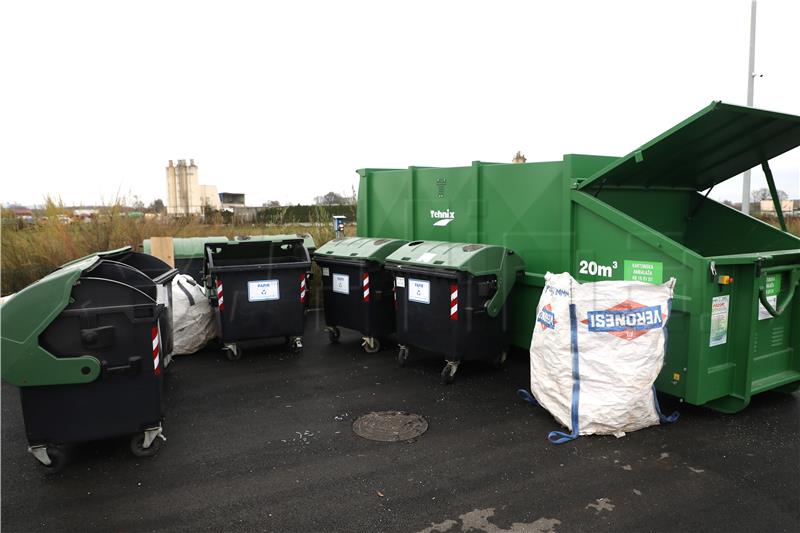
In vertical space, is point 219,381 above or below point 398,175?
below

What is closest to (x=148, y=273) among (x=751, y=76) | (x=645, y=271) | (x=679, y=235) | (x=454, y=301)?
(x=454, y=301)

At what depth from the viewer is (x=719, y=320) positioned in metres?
4.32

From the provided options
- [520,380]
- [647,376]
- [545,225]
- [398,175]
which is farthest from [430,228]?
[647,376]

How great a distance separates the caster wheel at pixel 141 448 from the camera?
3.85 metres

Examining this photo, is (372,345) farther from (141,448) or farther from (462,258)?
(141,448)

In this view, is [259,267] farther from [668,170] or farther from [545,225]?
[668,170]

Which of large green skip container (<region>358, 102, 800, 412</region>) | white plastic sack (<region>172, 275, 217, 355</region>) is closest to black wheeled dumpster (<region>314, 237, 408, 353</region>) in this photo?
large green skip container (<region>358, 102, 800, 412</region>)

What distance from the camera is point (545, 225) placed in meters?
5.59

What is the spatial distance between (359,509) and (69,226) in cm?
866

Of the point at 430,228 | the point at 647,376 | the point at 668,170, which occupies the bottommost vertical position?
the point at 647,376

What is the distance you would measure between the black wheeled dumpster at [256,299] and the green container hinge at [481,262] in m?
1.40

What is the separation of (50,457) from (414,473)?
2.42m

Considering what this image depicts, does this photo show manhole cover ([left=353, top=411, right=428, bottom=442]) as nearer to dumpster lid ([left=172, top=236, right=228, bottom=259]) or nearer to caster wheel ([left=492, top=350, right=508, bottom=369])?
caster wheel ([left=492, top=350, right=508, bottom=369])

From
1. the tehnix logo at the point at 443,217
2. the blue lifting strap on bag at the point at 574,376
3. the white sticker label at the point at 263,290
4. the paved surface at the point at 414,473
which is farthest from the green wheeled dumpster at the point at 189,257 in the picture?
the blue lifting strap on bag at the point at 574,376
